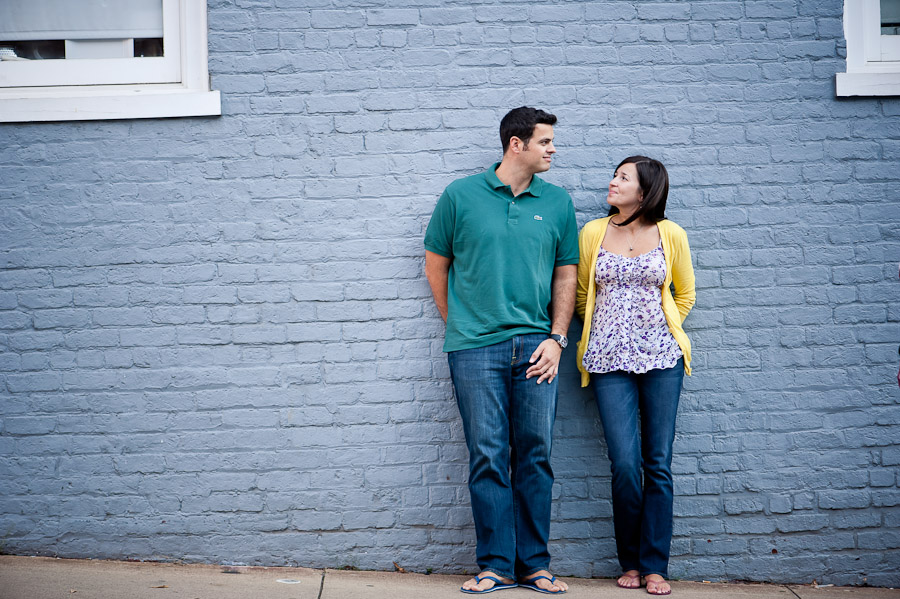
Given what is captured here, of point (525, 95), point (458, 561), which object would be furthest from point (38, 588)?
point (525, 95)

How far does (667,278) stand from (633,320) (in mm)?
266

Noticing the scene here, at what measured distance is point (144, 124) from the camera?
388 centimetres

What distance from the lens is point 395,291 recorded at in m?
3.93

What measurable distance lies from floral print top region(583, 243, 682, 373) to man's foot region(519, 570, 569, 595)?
100 centimetres

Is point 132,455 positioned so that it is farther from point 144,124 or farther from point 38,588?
point 144,124

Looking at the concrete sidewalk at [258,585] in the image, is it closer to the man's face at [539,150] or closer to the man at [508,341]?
the man at [508,341]

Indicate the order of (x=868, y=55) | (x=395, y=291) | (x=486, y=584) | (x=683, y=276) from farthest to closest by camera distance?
(x=868, y=55) → (x=395, y=291) → (x=683, y=276) → (x=486, y=584)

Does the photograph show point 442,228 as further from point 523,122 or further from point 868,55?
point 868,55

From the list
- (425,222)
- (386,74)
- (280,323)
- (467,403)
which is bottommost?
(467,403)

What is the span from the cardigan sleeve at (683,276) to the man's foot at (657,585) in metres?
1.25

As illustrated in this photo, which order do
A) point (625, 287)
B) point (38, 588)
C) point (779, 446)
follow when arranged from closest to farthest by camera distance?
point (38, 588) < point (625, 287) < point (779, 446)

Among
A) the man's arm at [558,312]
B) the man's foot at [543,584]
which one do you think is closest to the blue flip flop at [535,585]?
the man's foot at [543,584]

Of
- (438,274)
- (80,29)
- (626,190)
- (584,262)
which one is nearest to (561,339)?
(584,262)

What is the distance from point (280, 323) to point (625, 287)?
1722 millimetres
